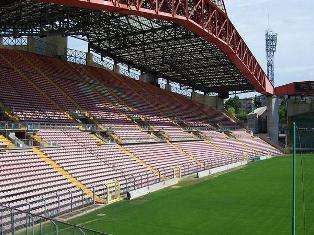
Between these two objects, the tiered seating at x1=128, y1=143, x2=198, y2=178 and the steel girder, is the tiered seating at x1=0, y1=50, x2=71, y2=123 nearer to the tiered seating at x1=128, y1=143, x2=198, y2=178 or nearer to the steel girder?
the steel girder

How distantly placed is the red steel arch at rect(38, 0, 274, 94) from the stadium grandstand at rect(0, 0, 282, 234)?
12 centimetres

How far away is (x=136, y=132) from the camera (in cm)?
4144

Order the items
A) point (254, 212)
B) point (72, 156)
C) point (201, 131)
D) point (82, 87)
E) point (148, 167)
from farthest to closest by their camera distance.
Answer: point (201, 131) → point (82, 87) → point (148, 167) → point (72, 156) → point (254, 212)

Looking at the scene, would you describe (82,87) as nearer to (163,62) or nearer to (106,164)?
(106,164)

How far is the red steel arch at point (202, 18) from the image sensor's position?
1185 inches

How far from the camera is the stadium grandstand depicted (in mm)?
24953

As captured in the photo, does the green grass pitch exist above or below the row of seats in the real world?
below

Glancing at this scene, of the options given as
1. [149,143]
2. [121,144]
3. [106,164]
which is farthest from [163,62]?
[106,164]

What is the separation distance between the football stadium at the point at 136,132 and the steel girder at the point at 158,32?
186 mm

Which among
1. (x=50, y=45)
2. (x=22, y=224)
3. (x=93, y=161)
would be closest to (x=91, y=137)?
(x=93, y=161)

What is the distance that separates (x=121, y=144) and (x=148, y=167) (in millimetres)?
3793

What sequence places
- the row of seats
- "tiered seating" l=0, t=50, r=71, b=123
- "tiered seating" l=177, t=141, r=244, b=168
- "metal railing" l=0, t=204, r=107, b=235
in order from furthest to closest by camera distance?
"tiered seating" l=177, t=141, r=244, b=168, the row of seats, "tiered seating" l=0, t=50, r=71, b=123, "metal railing" l=0, t=204, r=107, b=235

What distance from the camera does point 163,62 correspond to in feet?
206

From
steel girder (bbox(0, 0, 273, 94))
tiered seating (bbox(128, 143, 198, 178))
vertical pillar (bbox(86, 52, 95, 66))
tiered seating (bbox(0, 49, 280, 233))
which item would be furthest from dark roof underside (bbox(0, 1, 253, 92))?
tiered seating (bbox(128, 143, 198, 178))
